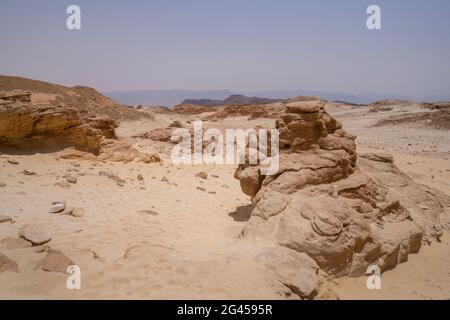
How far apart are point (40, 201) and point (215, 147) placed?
8519 mm

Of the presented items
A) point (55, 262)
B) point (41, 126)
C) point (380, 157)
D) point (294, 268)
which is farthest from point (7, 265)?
point (380, 157)

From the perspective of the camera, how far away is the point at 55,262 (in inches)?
171

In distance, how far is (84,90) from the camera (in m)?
28.5

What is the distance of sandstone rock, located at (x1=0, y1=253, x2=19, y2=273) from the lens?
4145 millimetres

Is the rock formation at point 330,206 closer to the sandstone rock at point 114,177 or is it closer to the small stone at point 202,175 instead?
the small stone at point 202,175

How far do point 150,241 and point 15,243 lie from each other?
184 cm

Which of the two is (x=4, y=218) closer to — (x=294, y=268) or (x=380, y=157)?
(x=294, y=268)

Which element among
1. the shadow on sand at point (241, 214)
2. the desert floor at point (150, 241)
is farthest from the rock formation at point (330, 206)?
the shadow on sand at point (241, 214)

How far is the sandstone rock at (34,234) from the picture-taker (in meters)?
4.90

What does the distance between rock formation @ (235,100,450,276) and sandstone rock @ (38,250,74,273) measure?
2562 mm
